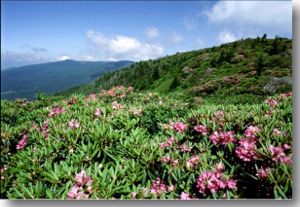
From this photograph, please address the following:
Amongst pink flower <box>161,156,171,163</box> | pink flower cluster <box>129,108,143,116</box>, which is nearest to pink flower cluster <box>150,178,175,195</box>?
pink flower <box>161,156,171,163</box>

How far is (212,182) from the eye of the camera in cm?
252

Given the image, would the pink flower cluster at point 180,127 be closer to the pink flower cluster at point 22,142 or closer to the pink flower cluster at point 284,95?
the pink flower cluster at point 284,95

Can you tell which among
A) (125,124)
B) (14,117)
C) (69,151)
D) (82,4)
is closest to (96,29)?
(82,4)

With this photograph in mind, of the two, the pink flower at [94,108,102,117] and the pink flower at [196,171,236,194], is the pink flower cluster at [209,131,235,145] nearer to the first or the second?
the pink flower at [196,171,236,194]

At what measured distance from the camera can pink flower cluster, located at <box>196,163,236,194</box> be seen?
8.23 ft

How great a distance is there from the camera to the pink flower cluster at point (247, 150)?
2619 mm

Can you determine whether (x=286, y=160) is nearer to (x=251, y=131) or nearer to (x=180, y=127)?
(x=251, y=131)

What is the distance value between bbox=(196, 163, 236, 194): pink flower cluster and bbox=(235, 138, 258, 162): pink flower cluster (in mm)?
225

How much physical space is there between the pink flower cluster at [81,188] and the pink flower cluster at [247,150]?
1.14 metres

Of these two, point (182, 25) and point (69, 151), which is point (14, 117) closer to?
point (69, 151)

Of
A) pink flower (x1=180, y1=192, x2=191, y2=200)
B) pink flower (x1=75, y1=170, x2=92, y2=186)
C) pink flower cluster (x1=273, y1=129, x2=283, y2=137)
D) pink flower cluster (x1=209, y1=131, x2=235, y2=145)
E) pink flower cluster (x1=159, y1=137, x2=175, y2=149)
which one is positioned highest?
pink flower cluster (x1=273, y1=129, x2=283, y2=137)

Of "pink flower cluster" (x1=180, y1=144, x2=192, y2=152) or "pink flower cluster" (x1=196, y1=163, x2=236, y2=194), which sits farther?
"pink flower cluster" (x1=180, y1=144, x2=192, y2=152)

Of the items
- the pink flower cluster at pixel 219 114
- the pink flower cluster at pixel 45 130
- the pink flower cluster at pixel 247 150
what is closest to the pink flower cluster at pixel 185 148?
the pink flower cluster at pixel 247 150

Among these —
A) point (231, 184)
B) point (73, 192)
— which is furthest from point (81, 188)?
point (231, 184)
